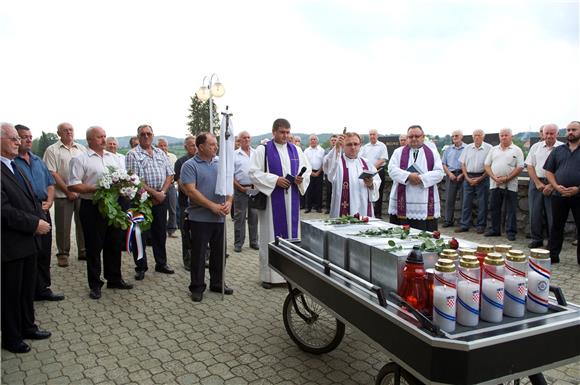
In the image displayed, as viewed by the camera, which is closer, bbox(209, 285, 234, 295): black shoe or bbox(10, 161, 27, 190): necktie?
bbox(10, 161, 27, 190): necktie

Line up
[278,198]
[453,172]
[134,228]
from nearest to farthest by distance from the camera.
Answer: [134,228]
[278,198]
[453,172]

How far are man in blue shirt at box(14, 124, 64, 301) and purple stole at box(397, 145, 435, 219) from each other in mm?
4895

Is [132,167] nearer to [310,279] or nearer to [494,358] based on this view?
[310,279]

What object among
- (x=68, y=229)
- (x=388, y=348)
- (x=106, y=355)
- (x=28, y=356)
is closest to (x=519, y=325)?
(x=388, y=348)

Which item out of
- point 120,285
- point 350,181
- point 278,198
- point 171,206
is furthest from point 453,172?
point 120,285

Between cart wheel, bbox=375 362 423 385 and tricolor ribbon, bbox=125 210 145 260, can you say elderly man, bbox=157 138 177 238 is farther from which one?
cart wheel, bbox=375 362 423 385

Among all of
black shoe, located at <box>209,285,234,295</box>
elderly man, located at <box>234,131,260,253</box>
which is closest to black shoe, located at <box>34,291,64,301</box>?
black shoe, located at <box>209,285,234,295</box>

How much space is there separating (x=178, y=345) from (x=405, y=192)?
4039 millimetres

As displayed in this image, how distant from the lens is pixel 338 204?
6.34m

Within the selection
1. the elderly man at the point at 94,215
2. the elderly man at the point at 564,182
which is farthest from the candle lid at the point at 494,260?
the elderly man at the point at 564,182

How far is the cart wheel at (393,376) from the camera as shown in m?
2.30

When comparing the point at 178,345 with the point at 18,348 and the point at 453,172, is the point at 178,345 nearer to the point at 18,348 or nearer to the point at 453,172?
the point at 18,348

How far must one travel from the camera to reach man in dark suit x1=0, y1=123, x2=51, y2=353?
12.0ft

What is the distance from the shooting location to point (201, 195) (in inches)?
203
